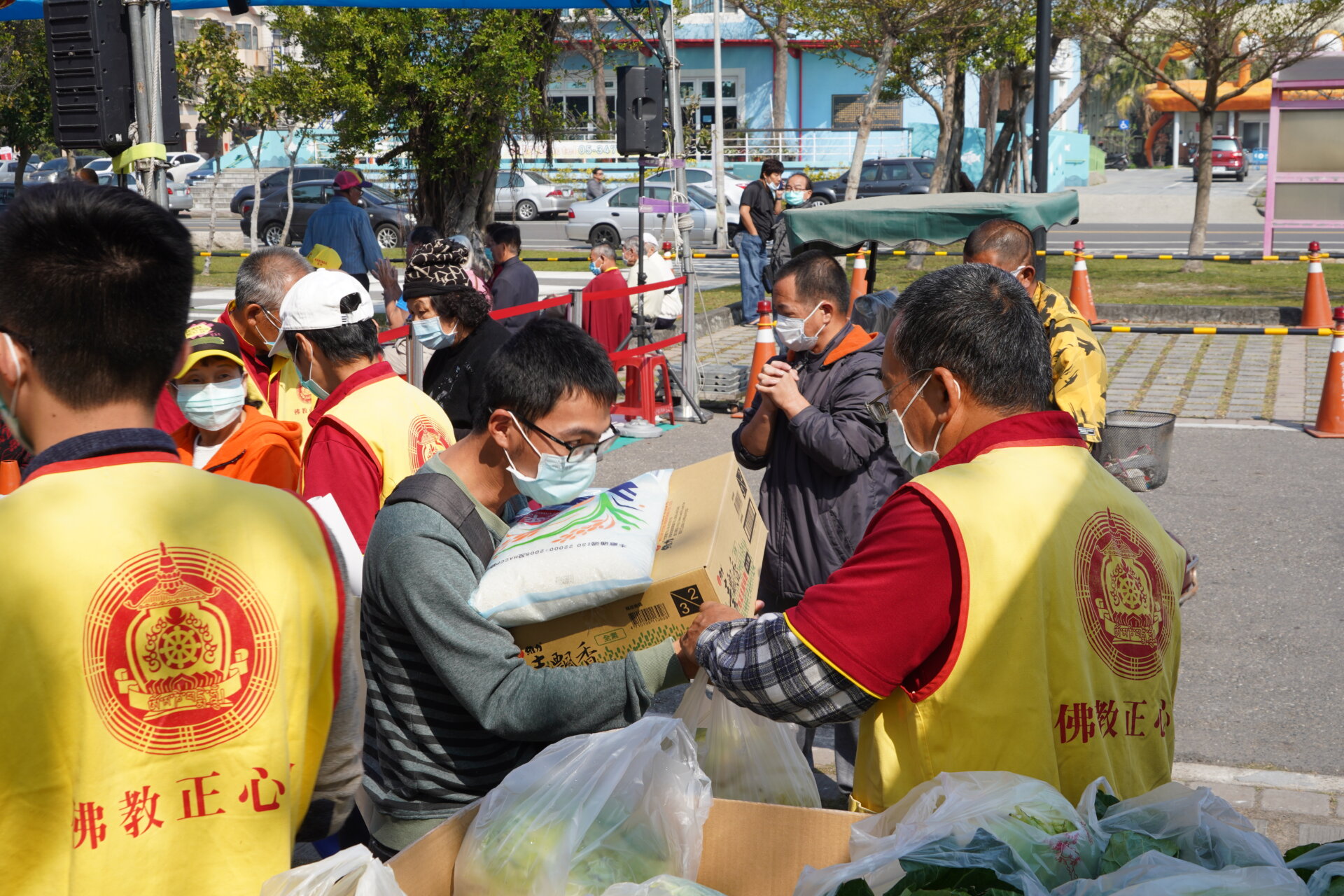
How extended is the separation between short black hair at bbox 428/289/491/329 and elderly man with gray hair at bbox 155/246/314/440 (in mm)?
718

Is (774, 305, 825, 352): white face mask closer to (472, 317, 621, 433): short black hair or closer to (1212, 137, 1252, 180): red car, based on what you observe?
(472, 317, 621, 433): short black hair

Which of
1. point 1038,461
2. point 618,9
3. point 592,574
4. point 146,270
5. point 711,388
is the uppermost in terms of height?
point 618,9

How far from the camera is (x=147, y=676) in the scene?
4.99 feet

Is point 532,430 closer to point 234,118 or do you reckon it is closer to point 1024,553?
point 1024,553

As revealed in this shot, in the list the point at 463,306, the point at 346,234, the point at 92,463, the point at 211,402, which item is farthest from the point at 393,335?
the point at 92,463

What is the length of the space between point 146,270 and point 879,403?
1572mm

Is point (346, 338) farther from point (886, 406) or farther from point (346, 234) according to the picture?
point (346, 234)

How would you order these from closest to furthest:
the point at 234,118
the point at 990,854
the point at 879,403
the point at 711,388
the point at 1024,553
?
the point at 990,854
the point at 1024,553
the point at 879,403
the point at 711,388
the point at 234,118

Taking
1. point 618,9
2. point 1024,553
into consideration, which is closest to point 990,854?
point 1024,553

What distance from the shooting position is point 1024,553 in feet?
6.65

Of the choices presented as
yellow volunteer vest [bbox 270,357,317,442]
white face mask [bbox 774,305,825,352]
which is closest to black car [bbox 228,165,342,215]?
yellow volunteer vest [bbox 270,357,317,442]

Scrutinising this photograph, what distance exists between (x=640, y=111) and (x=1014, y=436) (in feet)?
34.6

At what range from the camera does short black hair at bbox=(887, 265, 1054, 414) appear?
7.37 feet

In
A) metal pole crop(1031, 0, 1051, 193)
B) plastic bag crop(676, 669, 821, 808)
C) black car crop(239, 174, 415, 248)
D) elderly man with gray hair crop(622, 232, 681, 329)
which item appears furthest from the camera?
black car crop(239, 174, 415, 248)
